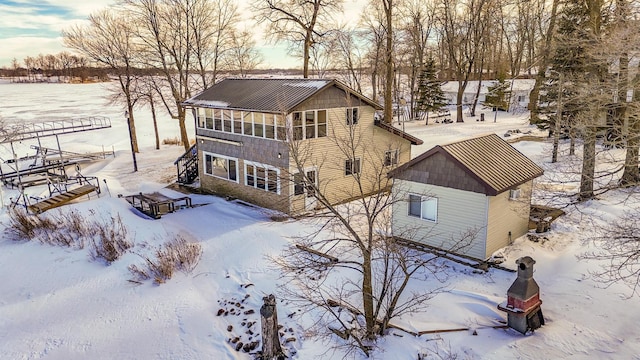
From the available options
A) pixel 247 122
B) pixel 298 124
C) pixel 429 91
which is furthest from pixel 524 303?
pixel 429 91

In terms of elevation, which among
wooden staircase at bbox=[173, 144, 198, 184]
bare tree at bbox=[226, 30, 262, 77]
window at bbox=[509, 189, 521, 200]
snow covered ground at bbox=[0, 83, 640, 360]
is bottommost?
snow covered ground at bbox=[0, 83, 640, 360]

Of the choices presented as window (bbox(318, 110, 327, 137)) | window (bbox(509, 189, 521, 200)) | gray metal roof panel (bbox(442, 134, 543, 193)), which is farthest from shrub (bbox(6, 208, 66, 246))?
window (bbox(509, 189, 521, 200))

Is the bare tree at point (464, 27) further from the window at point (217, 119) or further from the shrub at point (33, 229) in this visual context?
the shrub at point (33, 229)

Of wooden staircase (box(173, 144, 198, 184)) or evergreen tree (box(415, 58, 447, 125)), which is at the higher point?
evergreen tree (box(415, 58, 447, 125))

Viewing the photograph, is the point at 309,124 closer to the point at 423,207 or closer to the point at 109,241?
the point at 423,207

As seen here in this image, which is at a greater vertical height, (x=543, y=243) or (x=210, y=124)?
(x=210, y=124)

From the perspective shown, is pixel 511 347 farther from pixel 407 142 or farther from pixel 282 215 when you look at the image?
pixel 407 142

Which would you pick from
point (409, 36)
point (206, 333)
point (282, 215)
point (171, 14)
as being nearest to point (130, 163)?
point (171, 14)

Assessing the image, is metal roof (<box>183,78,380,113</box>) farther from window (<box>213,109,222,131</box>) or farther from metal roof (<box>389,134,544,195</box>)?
metal roof (<box>389,134,544,195</box>)
